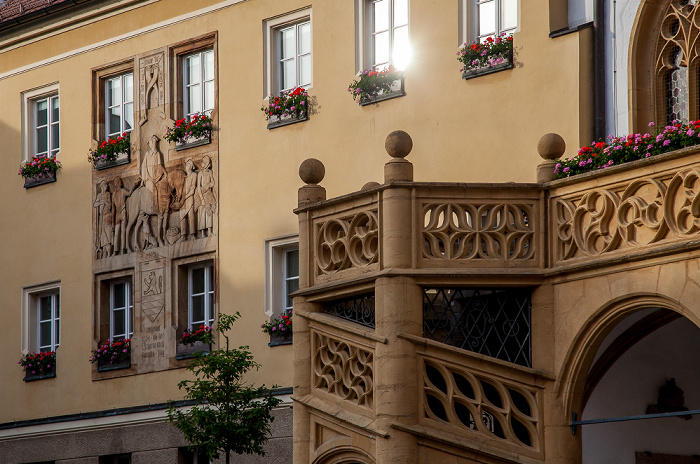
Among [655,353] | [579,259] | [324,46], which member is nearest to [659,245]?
[579,259]

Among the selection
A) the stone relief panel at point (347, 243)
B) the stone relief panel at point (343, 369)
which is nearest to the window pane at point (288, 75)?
the stone relief panel at point (347, 243)

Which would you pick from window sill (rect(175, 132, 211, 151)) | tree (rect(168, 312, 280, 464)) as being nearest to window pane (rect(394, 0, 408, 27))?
window sill (rect(175, 132, 211, 151))

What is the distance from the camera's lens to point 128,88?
22.8m

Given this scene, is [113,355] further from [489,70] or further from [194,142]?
[489,70]

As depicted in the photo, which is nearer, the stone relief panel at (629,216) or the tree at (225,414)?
the stone relief panel at (629,216)

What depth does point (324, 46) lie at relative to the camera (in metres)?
19.7

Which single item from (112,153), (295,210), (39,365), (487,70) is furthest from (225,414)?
(39,365)

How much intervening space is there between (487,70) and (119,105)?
24.8ft

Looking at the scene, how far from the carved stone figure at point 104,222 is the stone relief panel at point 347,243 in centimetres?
867

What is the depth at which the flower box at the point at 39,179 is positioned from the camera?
77.9 ft

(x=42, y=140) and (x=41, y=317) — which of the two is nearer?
(x=41, y=317)

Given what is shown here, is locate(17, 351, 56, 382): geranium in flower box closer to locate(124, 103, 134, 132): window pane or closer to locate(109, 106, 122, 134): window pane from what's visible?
locate(109, 106, 122, 134): window pane

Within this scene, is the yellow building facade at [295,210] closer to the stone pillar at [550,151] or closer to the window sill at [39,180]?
the stone pillar at [550,151]

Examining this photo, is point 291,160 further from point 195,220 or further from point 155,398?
point 155,398
